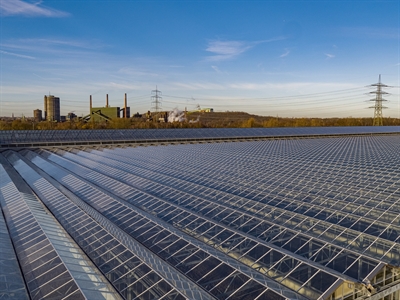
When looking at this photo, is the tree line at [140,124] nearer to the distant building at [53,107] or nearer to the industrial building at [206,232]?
Answer: the distant building at [53,107]

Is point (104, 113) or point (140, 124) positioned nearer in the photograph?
point (140, 124)

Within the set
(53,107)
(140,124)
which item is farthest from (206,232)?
(53,107)

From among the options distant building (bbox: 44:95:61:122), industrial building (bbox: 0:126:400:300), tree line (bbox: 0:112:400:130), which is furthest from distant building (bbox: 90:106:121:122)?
industrial building (bbox: 0:126:400:300)

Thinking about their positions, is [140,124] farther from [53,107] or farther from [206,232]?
[53,107]

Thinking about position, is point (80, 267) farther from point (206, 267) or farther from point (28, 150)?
point (28, 150)

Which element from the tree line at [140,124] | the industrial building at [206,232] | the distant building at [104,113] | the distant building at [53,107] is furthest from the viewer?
the distant building at [53,107]

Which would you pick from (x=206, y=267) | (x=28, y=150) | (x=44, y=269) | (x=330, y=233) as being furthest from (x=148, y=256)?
(x=28, y=150)

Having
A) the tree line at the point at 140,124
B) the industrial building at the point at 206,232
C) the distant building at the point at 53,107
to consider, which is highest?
the distant building at the point at 53,107

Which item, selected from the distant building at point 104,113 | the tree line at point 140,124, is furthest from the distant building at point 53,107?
the distant building at point 104,113

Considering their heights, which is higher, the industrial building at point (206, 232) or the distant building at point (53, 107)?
the distant building at point (53, 107)
